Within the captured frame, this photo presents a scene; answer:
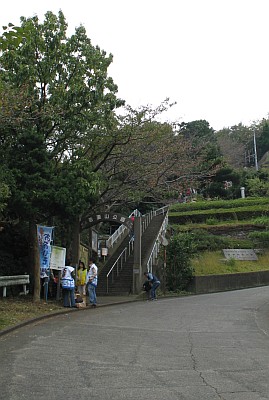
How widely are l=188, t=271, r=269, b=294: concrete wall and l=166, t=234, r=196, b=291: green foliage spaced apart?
77 cm

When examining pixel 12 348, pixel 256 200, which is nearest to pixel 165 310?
pixel 12 348

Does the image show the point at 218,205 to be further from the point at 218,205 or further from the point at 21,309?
the point at 21,309

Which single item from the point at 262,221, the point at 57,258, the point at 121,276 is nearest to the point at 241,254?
the point at 262,221

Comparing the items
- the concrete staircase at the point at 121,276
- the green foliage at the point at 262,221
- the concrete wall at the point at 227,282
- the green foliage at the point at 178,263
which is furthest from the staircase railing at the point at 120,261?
the green foliage at the point at 262,221

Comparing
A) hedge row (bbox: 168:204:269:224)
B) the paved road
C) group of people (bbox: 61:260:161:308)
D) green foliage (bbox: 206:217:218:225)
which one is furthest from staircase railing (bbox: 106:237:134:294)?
hedge row (bbox: 168:204:269:224)

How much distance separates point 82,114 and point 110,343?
9.10 metres

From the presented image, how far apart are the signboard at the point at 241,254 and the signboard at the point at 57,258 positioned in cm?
1997

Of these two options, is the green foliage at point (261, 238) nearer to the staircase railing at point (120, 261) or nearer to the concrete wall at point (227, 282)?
the concrete wall at point (227, 282)

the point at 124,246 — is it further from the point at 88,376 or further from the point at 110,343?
the point at 88,376

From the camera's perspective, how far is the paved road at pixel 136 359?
18.6 feet

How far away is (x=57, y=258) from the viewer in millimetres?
16891

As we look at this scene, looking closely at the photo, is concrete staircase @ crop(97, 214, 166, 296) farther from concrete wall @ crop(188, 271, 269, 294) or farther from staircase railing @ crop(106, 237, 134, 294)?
concrete wall @ crop(188, 271, 269, 294)

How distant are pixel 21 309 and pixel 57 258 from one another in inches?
137

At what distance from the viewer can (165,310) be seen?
Answer: 1638 centimetres
